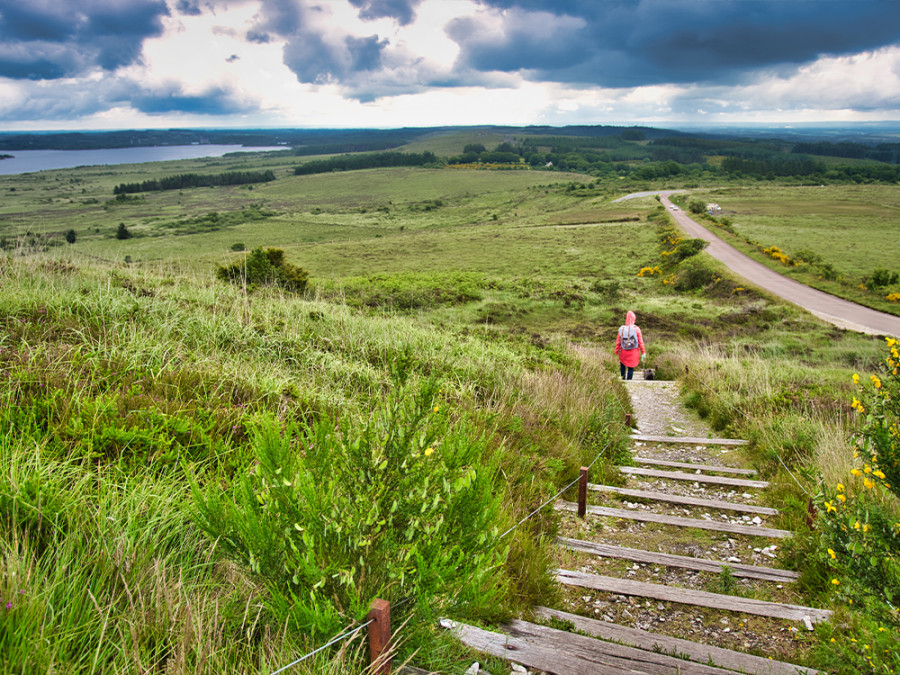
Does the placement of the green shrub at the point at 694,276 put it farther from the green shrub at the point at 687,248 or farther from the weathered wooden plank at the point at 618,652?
the weathered wooden plank at the point at 618,652

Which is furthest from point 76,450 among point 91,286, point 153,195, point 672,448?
point 153,195

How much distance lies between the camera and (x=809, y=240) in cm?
5159

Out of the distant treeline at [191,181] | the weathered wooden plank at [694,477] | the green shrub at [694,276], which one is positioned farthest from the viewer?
the distant treeline at [191,181]

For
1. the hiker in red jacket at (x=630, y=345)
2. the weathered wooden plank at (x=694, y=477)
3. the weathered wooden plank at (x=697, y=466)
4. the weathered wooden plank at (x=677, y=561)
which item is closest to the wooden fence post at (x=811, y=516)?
the weathered wooden plank at (x=677, y=561)

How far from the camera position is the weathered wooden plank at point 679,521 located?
421 cm

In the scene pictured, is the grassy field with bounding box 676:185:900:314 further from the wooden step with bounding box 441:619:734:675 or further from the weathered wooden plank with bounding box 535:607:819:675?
the wooden step with bounding box 441:619:734:675

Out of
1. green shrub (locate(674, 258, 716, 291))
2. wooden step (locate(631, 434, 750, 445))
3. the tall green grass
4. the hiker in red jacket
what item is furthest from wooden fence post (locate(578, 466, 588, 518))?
green shrub (locate(674, 258, 716, 291))

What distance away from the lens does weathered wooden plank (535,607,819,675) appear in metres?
2.58

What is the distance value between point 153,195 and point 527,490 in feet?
508

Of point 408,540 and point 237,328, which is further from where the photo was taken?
point 237,328

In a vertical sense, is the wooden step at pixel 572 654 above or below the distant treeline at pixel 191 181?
below

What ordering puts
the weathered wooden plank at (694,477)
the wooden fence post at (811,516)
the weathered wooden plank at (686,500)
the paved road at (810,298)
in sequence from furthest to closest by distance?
the paved road at (810,298) < the weathered wooden plank at (694,477) < the weathered wooden plank at (686,500) < the wooden fence post at (811,516)

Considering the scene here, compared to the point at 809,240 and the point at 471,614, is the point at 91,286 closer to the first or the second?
the point at 471,614

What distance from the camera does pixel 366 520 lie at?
1.83 m
